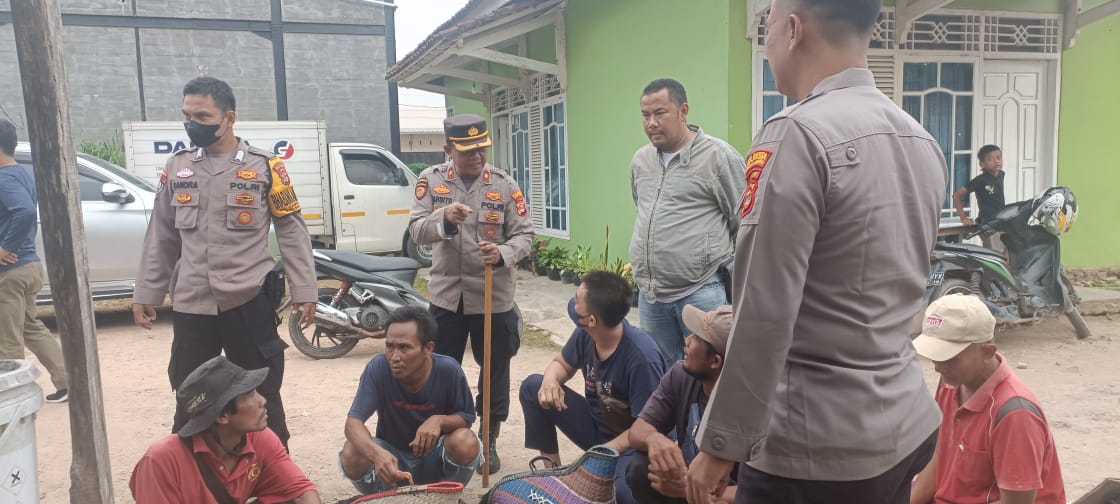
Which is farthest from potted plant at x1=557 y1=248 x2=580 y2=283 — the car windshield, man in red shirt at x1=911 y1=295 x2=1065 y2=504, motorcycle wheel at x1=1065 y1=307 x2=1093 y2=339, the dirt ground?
man in red shirt at x1=911 y1=295 x2=1065 y2=504

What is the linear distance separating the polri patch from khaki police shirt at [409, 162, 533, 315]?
7.57ft

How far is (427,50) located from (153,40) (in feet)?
33.2

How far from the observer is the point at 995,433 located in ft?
6.73

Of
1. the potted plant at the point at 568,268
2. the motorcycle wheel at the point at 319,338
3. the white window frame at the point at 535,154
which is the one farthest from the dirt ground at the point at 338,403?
the white window frame at the point at 535,154

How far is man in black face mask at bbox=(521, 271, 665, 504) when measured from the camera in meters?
3.01

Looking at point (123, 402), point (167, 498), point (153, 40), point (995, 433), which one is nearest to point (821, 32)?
point (995, 433)

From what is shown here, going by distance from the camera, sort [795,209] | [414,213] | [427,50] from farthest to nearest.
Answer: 1. [427,50]
2. [414,213]
3. [795,209]

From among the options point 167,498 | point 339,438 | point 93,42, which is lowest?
point 339,438

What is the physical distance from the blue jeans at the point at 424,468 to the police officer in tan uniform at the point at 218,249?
0.48m

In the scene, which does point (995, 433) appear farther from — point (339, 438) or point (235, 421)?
point (339, 438)

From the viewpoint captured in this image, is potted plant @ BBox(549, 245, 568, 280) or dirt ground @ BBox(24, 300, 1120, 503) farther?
potted plant @ BBox(549, 245, 568, 280)

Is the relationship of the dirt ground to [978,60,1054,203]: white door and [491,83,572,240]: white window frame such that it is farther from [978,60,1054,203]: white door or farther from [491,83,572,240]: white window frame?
[491,83,572,240]: white window frame

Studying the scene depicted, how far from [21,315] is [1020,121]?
824cm

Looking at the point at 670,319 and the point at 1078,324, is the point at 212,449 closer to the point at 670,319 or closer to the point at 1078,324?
the point at 670,319
